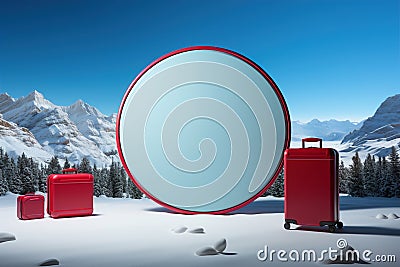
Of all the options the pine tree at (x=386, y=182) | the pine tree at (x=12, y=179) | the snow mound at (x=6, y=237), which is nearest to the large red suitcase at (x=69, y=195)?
the snow mound at (x=6, y=237)

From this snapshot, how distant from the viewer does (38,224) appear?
162 inches

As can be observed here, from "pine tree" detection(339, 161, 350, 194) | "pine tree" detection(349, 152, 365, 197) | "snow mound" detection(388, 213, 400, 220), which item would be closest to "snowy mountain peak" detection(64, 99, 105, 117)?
"pine tree" detection(339, 161, 350, 194)

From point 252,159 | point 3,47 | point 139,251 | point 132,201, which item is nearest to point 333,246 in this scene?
point 139,251

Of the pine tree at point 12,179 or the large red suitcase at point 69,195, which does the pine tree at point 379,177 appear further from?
the pine tree at point 12,179

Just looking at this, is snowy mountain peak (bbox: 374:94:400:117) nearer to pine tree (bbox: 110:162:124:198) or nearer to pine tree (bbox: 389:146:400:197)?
pine tree (bbox: 389:146:400:197)

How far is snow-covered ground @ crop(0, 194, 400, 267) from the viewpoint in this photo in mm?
2727

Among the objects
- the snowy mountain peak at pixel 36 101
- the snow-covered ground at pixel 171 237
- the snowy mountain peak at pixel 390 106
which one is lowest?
the snow-covered ground at pixel 171 237

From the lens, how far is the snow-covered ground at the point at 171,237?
273 cm

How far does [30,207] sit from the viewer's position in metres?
4.44

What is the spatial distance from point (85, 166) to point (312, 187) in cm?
410

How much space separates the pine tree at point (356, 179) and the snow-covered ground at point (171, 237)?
1.26 metres

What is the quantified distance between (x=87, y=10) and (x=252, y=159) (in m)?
3.54

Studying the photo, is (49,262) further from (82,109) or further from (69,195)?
(82,109)

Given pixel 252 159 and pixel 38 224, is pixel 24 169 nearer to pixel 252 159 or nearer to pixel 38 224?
pixel 38 224
